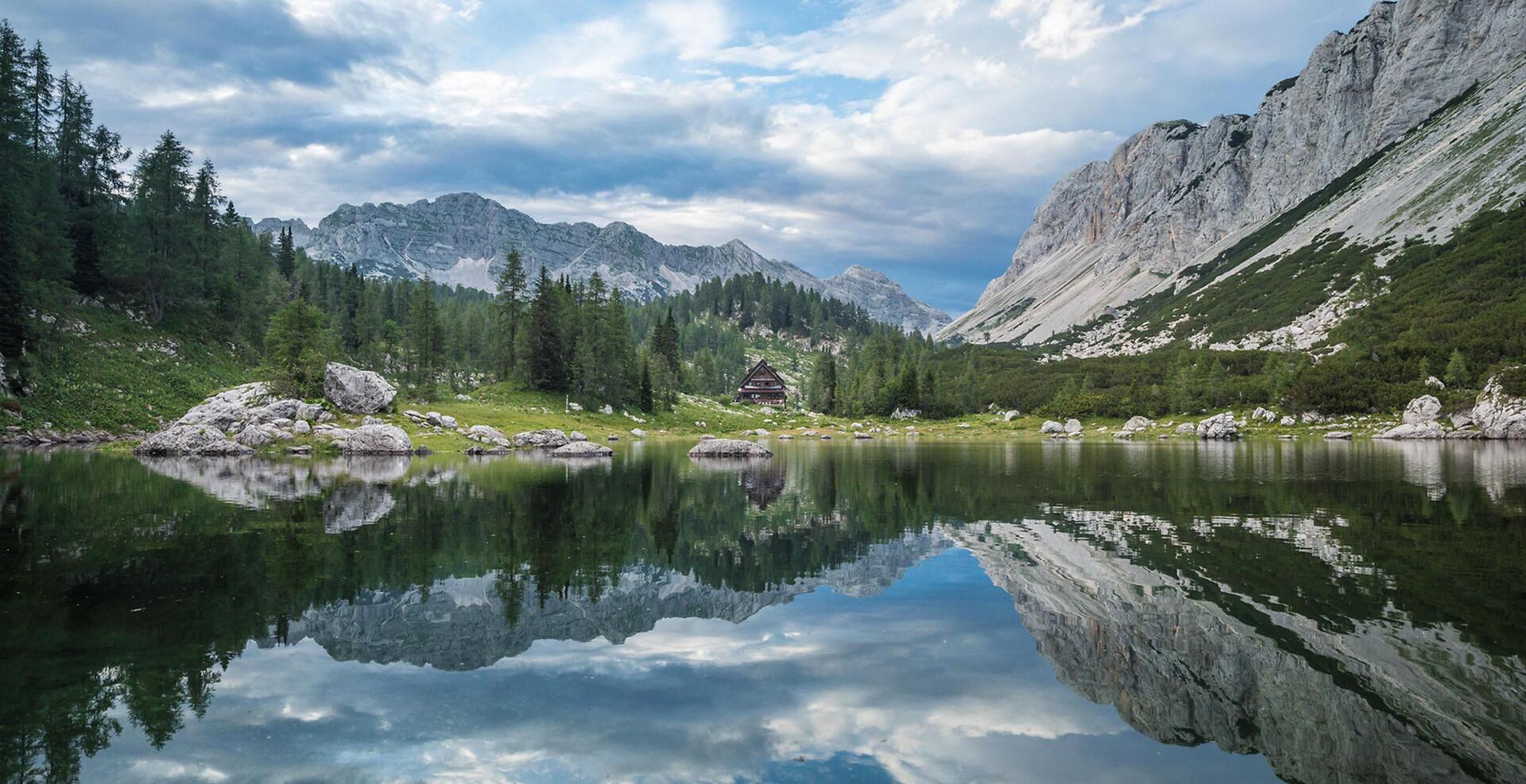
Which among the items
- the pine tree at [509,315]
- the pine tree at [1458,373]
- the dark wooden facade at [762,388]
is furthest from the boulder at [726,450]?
the dark wooden facade at [762,388]

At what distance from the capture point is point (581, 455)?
6825 centimetres

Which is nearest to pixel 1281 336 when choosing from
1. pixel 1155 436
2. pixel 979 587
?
pixel 1155 436

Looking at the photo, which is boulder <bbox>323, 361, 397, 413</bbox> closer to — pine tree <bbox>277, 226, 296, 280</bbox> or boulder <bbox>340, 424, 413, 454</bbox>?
boulder <bbox>340, 424, 413, 454</bbox>

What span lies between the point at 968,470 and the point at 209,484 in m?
46.6

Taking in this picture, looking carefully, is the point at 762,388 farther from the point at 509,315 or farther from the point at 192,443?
the point at 192,443

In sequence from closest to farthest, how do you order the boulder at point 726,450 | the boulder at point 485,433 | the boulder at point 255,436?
the boulder at point 255,436 < the boulder at point 726,450 < the boulder at point 485,433

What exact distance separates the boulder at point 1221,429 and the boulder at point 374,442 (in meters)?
101

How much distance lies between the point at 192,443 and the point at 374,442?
12.7 m

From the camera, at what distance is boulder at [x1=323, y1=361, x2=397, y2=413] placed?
2813 inches

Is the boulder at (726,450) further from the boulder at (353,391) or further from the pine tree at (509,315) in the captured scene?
the pine tree at (509,315)

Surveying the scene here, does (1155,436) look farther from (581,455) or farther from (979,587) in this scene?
(979,587)

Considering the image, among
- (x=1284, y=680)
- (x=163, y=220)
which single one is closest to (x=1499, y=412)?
(x=1284, y=680)

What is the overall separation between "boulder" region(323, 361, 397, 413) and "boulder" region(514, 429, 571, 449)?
13.3 meters

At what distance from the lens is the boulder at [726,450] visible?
7062cm
